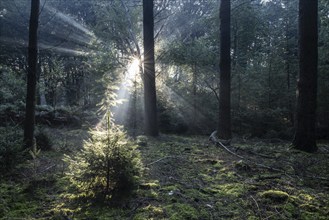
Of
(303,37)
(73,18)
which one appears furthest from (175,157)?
(73,18)

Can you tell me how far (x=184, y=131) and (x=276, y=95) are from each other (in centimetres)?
608

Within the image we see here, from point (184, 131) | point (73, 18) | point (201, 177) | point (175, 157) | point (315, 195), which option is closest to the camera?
point (315, 195)

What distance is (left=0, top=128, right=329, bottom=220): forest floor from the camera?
127 inches

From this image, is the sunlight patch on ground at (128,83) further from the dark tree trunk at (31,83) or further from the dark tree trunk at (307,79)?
the dark tree trunk at (307,79)

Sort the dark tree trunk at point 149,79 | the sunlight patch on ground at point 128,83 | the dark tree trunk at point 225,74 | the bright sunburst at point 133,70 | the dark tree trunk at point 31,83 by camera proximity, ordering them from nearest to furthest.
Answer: the dark tree trunk at point 31,83
the dark tree trunk at point 225,74
the dark tree trunk at point 149,79
the bright sunburst at point 133,70
the sunlight patch on ground at point 128,83

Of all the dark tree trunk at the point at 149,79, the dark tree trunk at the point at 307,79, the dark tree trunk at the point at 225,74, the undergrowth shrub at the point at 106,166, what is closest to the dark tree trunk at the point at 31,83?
the undergrowth shrub at the point at 106,166

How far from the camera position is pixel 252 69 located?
54.1 feet

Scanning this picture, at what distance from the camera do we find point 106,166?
11.4ft

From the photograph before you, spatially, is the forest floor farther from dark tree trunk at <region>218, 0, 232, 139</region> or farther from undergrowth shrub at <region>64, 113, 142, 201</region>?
dark tree trunk at <region>218, 0, 232, 139</region>

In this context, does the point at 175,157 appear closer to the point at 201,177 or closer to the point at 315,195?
the point at 201,177

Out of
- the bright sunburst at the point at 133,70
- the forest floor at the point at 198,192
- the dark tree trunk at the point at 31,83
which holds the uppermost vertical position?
the bright sunburst at the point at 133,70

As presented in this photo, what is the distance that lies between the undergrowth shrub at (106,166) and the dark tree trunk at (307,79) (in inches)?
191

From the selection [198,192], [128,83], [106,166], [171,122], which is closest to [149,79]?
[171,122]

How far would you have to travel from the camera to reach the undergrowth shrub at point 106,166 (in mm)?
3449
